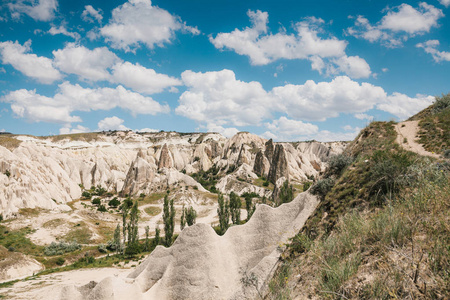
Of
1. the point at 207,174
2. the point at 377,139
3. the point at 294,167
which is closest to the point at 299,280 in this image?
the point at 377,139

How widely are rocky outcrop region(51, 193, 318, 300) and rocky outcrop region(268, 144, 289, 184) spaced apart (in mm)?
73949

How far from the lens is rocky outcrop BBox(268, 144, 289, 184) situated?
8788 cm

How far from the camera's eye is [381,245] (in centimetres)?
475

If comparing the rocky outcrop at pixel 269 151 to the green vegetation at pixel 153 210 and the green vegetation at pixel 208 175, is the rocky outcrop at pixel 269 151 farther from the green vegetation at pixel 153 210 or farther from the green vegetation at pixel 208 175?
the green vegetation at pixel 153 210

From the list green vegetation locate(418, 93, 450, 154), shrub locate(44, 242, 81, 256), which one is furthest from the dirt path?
shrub locate(44, 242, 81, 256)

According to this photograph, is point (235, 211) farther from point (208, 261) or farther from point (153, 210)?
point (208, 261)

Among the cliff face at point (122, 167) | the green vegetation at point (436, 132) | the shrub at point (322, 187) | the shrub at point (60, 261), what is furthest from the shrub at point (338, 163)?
the shrub at point (60, 261)

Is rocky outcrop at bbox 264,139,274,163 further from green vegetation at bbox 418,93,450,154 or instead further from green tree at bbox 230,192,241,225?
green vegetation at bbox 418,93,450,154

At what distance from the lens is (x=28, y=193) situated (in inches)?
2026

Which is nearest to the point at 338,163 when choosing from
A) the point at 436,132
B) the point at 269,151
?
the point at 436,132

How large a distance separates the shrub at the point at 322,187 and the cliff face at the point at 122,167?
17.7 ft

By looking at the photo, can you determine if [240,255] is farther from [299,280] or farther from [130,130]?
[130,130]

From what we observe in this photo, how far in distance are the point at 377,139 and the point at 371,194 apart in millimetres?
6352

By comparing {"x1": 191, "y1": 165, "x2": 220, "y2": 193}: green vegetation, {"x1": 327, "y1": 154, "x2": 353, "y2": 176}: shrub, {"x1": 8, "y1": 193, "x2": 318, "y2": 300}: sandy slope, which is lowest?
{"x1": 191, "y1": 165, "x2": 220, "y2": 193}: green vegetation
